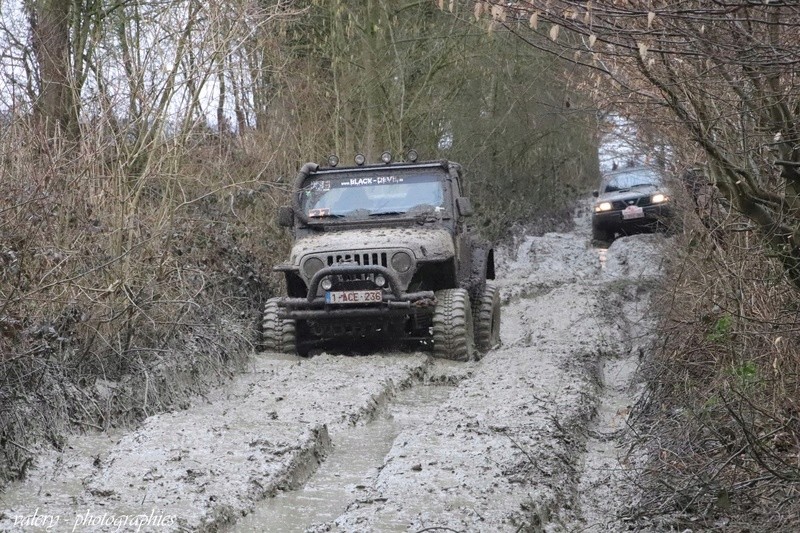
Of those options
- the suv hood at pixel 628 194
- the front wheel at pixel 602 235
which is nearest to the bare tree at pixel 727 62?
the suv hood at pixel 628 194

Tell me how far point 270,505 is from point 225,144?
26.8 feet

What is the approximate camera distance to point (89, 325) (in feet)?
25.7

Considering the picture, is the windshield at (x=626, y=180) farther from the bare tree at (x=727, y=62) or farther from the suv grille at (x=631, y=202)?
the bare tree at (x=727, y=62)

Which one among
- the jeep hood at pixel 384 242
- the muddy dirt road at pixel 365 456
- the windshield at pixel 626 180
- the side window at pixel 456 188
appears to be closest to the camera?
the muddy dirt road at pixel 365 456

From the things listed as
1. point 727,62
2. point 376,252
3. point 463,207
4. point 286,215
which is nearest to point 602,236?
point 463,207

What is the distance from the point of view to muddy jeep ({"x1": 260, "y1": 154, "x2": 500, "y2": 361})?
33.6 ft

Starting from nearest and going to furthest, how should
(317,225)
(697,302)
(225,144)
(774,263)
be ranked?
(774,263) → (697,302) → (317,225) → (225,144)

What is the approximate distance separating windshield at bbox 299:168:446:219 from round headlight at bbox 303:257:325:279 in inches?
35.2

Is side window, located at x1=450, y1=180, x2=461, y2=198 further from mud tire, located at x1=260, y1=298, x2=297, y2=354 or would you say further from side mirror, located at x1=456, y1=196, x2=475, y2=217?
mud tire, located at x1=260, y1=298, x2=297, y2=354

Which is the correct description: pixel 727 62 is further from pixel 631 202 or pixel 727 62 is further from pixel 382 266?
pixel 631 202

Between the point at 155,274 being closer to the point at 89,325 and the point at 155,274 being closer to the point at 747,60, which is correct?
the point at 89,325

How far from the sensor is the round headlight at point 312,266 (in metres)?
10.4

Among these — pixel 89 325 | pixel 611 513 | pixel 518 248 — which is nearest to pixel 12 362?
pixel 89 325

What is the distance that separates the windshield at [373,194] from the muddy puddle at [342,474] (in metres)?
2.71
